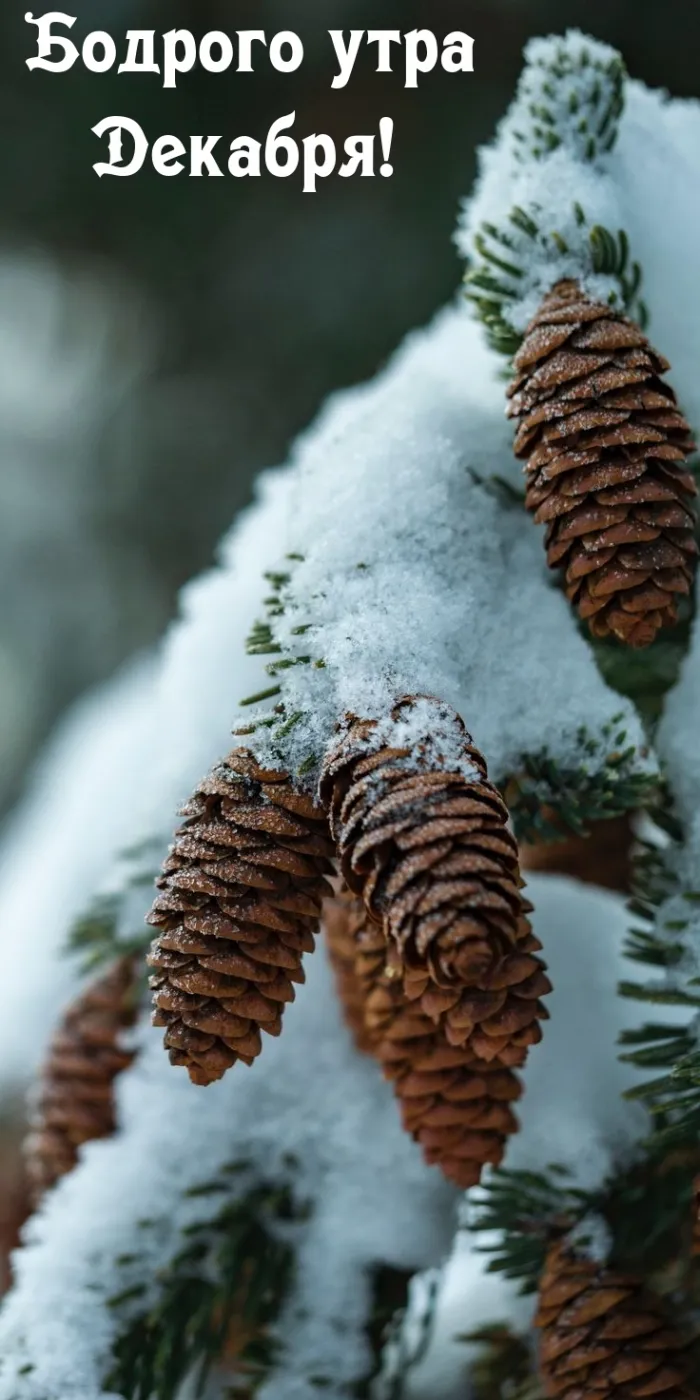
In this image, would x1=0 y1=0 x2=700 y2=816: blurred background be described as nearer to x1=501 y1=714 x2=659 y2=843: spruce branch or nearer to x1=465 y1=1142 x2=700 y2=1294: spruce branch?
x1=501 y1=714 x2=659 y2=843: spruce branch

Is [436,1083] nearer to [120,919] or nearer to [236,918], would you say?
[236,918]

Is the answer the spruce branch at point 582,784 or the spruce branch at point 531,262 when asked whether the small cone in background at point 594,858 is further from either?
the spruce branch at point 531,262

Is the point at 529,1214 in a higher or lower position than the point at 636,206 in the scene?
lower

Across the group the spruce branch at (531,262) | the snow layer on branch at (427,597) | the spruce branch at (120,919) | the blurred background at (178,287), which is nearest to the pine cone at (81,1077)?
the spruce branch at (120,919)

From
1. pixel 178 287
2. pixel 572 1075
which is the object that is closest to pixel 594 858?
pixel 572 1075

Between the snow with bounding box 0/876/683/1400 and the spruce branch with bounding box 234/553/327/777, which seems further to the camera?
the snow with bounding box 0/876/683/1400

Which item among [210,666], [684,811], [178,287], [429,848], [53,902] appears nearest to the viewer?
[429,848]

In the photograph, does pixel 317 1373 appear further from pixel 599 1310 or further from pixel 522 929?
pixel 522 929

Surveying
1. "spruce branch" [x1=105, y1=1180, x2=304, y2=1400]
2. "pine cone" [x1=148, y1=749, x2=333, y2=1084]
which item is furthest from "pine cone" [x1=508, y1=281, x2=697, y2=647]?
"spruce branch" [x1=105, y1=1180, x2=304, y2=1400]
